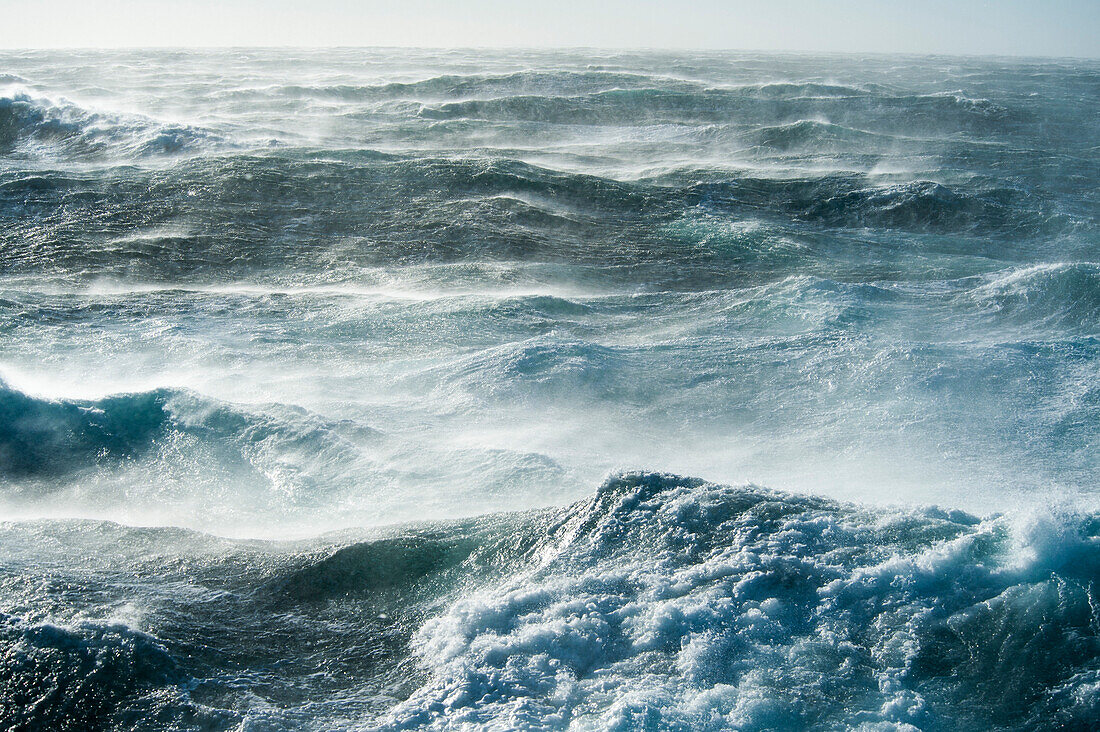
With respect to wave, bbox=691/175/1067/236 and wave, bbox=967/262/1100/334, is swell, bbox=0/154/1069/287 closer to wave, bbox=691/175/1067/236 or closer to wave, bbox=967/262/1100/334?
wave, bbox=691/175/1067/236

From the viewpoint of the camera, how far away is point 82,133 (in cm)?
1541

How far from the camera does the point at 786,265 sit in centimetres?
877

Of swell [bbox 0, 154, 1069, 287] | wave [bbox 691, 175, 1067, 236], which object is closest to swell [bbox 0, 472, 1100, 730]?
swell [bbox 0, 154, 1069, 287]

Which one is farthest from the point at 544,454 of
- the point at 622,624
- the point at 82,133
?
the point at 82,133

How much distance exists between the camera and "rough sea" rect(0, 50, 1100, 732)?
2.53 m

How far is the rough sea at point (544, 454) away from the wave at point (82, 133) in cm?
224

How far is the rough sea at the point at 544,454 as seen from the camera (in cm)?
253

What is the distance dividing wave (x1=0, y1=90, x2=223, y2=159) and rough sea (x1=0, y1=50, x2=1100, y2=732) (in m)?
2.24

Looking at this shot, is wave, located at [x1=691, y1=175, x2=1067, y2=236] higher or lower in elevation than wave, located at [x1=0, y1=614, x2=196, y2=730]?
higher

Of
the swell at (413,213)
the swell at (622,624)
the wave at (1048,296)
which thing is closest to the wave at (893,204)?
the swell at (413,213)

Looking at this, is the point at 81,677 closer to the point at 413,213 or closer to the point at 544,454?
the point at 544,454

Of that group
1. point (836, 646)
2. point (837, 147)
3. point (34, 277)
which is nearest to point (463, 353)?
point (836, 646)

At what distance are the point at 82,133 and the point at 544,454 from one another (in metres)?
15.2

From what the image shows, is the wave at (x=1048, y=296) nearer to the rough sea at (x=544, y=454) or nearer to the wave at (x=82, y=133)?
the rough sea at (x=544, y=454)
